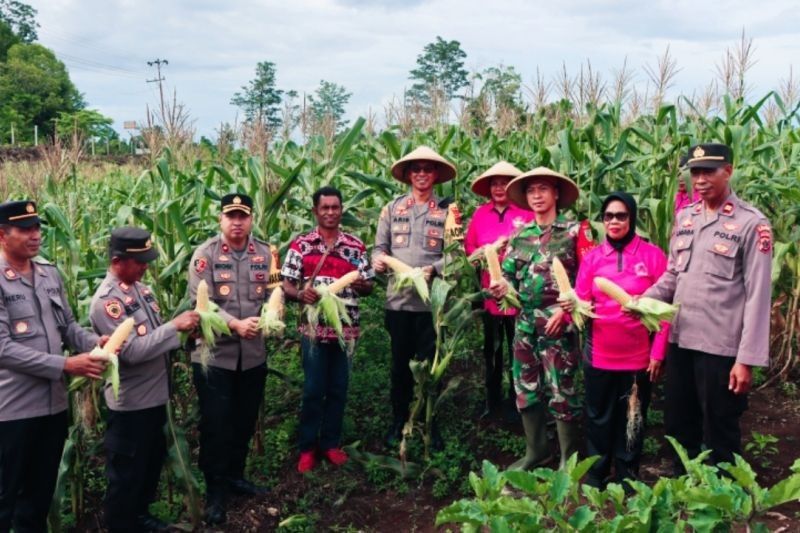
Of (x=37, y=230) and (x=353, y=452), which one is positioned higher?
(x=37, y=230)

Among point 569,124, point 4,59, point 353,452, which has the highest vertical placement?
point 4,59

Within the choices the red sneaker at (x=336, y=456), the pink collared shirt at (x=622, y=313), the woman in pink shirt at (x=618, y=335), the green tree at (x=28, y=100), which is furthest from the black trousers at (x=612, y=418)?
the green tree at (x=28, y=100)

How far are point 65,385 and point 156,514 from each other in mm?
1167

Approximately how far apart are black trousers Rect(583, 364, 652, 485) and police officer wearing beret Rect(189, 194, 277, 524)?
6.72 ft

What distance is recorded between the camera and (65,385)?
3609 millimetres

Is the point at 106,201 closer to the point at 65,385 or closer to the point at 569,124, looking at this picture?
the point at 65,385

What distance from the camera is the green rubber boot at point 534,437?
4344mm

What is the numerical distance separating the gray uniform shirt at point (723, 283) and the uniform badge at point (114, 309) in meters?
2.90

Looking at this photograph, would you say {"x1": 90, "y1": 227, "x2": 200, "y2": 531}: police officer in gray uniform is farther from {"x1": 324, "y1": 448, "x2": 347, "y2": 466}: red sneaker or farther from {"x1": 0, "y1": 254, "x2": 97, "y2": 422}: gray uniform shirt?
{"x1": 324, "y1": 448, "x2": 347, "y2": 466}: red sneaker

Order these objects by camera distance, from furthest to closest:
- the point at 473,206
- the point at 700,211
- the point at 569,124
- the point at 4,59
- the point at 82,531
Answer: the point at 4,59 < the point at 473,206 < the point at 569,124 < the point at 82,531 < the point at 700,211

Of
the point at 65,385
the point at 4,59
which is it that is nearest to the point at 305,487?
the point at 65,385

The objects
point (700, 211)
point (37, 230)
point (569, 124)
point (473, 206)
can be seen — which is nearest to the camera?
point (37, 230)

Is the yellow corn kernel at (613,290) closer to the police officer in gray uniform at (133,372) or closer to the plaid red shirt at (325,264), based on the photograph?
the plaid red shirt at (325,264)

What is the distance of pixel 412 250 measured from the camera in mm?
4746
